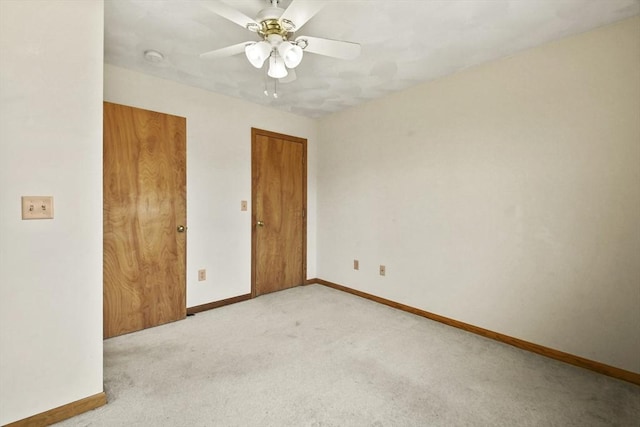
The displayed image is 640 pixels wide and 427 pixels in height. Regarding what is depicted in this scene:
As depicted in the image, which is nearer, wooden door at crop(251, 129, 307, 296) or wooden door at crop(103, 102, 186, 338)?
wooden door at crop(103, 102, 186, 338)

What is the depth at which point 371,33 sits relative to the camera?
201 centimetres

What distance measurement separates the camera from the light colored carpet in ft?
5.05

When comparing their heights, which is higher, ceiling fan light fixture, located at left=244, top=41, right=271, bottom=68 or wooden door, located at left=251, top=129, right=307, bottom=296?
ceiling fan light fixture, located at left=244, top=41, right=271, bottom=68

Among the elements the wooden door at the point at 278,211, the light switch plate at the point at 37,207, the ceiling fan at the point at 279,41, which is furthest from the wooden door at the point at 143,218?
the ceiling fan at the point at 279,41

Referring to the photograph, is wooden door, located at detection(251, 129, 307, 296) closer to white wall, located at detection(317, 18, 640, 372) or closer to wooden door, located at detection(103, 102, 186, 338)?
wooden door, located at detection(103, 102, 186, 338)

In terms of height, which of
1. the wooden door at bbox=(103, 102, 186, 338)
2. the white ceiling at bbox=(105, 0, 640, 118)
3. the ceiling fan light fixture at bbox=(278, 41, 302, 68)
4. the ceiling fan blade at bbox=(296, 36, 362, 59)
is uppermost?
the white ceiling at bbox=(105, 0, 640, 118)


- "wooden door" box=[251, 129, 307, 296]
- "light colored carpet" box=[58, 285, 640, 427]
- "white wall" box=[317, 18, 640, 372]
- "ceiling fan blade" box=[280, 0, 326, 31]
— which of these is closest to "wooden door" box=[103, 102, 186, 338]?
"light colored carpet" box=[58, 285, 640, 427]

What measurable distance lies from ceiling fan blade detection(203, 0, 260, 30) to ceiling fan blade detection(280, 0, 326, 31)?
0.17 meters

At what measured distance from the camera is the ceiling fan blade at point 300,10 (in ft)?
4.46

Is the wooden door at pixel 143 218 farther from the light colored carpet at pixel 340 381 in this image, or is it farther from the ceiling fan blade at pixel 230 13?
the ceiling fan blade at pixel 230 13

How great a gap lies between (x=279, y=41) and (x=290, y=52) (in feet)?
0.55

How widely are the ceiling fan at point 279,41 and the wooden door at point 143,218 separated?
1.26 m

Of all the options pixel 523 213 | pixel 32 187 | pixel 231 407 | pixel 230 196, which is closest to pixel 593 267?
pixel 523 213

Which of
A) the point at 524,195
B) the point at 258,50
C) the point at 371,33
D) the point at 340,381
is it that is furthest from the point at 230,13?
the point at 524,195
